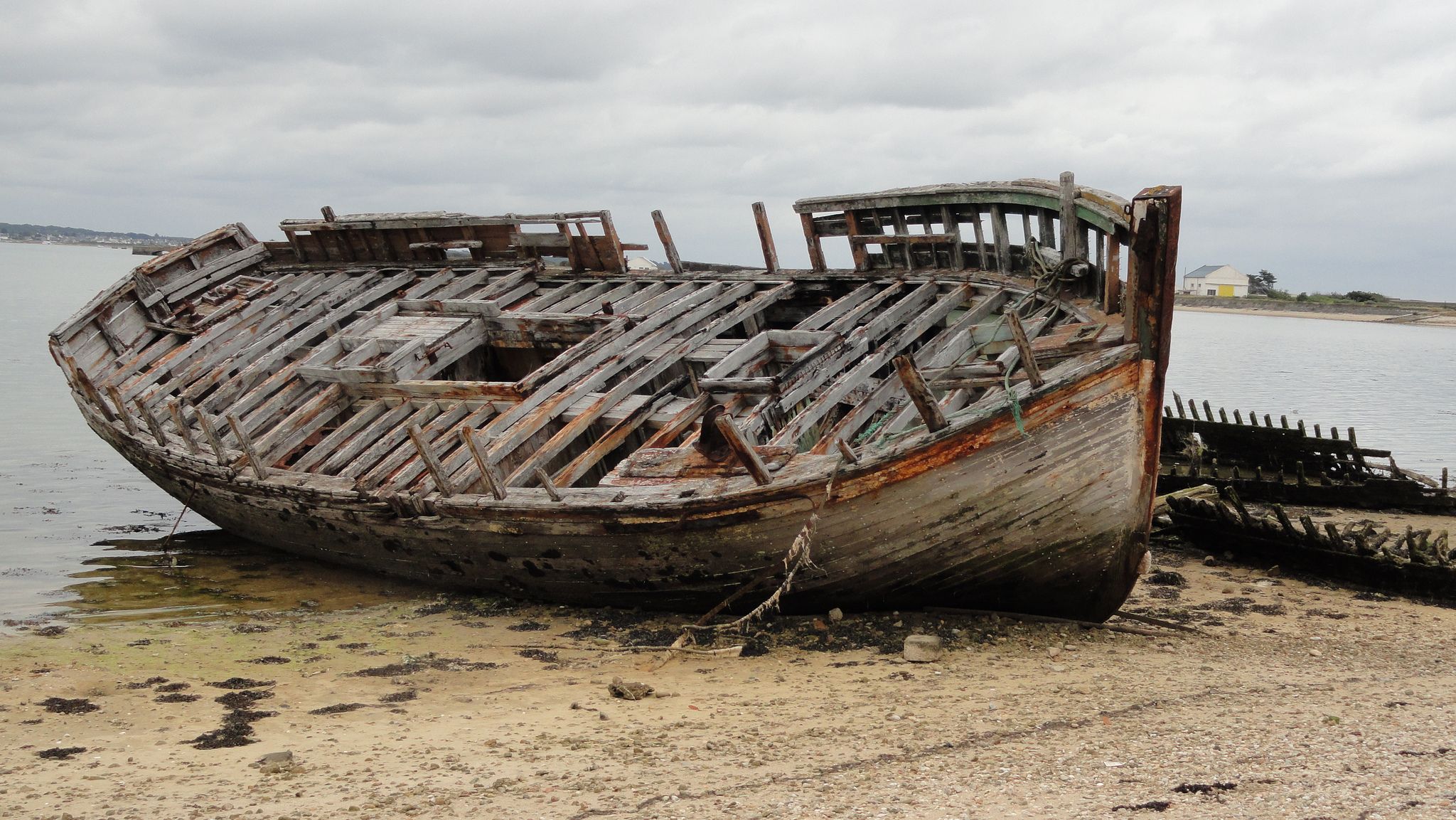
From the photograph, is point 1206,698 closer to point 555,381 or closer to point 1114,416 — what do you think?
point 1114,416

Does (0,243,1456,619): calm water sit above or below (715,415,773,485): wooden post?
below

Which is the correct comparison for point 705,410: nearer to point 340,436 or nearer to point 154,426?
point 340,436

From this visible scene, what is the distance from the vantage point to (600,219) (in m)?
12.9

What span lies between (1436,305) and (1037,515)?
70.4m

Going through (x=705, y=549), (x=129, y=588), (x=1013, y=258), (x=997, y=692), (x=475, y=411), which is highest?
(x=1013, y=258)

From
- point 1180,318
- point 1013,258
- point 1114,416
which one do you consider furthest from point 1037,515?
point 1180,318

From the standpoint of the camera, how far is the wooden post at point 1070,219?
8.33 m

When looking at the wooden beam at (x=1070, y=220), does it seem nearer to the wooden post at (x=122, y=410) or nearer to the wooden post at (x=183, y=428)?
the wooden post at (x=183, y=428)

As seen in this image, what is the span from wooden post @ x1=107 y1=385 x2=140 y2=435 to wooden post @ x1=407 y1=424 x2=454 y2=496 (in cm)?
557

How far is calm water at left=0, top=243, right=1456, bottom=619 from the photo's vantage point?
10.3 m

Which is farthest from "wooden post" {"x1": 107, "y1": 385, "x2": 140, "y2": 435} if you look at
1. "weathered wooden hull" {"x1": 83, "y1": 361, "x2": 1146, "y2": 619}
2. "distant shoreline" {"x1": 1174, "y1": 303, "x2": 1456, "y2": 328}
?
"distant shoreline" {"x1": 1174, "y1": 303, "x2": 1456, "y2": 328}

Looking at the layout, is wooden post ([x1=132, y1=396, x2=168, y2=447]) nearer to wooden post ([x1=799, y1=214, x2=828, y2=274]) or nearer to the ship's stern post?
wooden post ([x1=799, y1=214, x2=828, y2=274])

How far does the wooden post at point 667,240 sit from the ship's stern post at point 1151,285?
22.1ft

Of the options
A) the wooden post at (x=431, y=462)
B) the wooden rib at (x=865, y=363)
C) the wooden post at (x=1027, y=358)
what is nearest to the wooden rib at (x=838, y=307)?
the wooden rib at (x=865, y=363)
